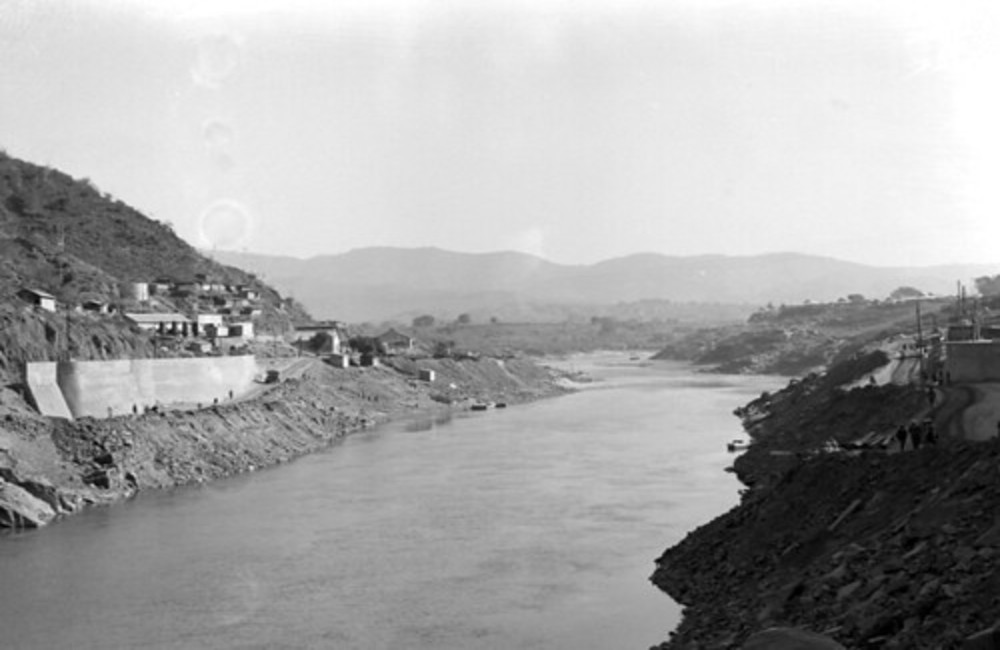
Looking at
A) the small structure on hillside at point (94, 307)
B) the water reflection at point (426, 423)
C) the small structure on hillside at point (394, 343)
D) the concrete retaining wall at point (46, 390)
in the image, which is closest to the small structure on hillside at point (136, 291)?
the small structure on hillside at point (94, 307)

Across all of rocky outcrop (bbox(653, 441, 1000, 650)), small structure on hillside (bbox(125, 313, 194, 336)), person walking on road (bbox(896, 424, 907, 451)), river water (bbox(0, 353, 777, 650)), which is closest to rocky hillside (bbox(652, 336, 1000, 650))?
rocky outcrop (bbox(653, 441, 1000, 650))

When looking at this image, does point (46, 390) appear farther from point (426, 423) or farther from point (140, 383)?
point (426, 423)

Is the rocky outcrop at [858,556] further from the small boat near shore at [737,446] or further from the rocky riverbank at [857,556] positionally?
the small boat near shore at [737,446]

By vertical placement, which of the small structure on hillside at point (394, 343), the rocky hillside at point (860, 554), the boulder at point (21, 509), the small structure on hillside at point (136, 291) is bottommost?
the boulder at point (21, 509)

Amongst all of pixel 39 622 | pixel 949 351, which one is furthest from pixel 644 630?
pixel 949 351

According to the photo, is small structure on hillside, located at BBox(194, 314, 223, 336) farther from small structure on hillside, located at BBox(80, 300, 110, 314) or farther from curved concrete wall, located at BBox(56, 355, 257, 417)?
curved concrete wall, located at BBox(56, 355, 257, 417)
